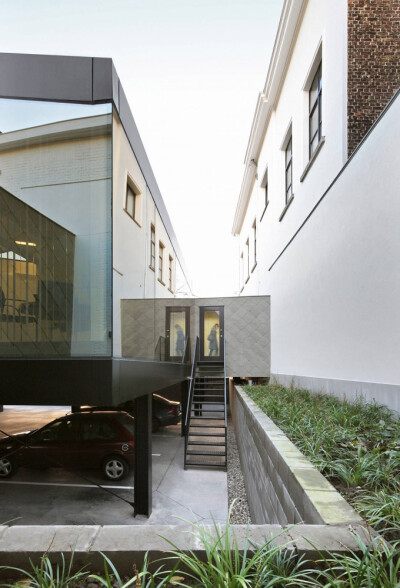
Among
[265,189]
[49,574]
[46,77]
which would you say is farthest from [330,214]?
[265,189]

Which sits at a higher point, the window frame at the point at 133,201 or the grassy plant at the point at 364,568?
the window frame at the point at 133,201

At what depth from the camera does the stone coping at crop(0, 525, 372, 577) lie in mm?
1752

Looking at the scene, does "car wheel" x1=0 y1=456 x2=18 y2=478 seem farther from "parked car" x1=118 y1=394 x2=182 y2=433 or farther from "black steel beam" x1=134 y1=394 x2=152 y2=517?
"parked car" x1=118 y1=394 x2=182 y2=433

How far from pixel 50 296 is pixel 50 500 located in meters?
4.83

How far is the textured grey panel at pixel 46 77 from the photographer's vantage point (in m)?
4.55

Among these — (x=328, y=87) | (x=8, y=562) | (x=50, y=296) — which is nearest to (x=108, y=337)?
(x=50, y=296)

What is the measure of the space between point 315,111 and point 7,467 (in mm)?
10918

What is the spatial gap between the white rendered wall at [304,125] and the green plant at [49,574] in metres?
7.43

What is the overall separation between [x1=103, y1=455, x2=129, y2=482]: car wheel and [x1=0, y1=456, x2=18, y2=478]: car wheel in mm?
2035

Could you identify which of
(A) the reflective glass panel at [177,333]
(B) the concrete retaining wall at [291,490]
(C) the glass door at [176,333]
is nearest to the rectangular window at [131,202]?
(B) the concrete retaining wall at [291,490]

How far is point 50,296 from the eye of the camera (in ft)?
15.2

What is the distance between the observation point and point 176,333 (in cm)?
1104

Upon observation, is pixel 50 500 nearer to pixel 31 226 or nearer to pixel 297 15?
pixel 31 226

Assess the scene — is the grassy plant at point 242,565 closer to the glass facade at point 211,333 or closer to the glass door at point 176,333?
the glass door at point 176,333
